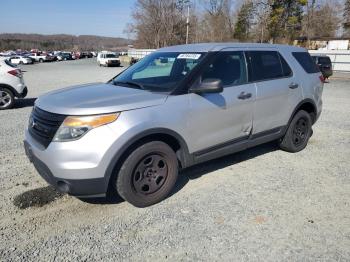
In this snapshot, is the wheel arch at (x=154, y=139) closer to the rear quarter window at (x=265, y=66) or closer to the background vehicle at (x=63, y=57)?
the rear quarter window at (x=265, y=66)

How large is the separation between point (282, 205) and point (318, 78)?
9.63ft

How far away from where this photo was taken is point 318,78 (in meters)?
5.80

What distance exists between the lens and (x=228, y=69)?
437 cm

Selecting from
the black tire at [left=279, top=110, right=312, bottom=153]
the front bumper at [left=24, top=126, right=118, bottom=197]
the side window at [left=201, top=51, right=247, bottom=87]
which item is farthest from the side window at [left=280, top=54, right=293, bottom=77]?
the front bumper at [left=24, top=126, right=118, bottom=197]

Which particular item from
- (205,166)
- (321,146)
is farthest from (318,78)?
(205,166)

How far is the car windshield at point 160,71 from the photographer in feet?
13.3

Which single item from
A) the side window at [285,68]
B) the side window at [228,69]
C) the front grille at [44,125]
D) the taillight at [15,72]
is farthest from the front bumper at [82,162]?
the taillight at [15,72]

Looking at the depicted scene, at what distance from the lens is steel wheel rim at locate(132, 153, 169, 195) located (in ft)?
12.0

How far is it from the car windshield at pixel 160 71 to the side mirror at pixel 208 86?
0.25 meters

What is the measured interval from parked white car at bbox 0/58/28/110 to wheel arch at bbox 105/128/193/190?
7.17m

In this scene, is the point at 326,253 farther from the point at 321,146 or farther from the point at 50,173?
the point at 321,146

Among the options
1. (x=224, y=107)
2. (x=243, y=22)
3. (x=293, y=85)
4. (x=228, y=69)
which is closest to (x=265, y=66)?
(x=293, y=85)

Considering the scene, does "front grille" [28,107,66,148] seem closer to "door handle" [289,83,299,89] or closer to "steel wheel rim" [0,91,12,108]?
"door handle" [289,83,299,89]

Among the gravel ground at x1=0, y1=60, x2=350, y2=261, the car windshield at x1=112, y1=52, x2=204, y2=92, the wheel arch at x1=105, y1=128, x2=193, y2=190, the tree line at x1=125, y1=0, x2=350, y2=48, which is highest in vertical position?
the tree line at x1=125, y1=0, x2=350, y2=48
